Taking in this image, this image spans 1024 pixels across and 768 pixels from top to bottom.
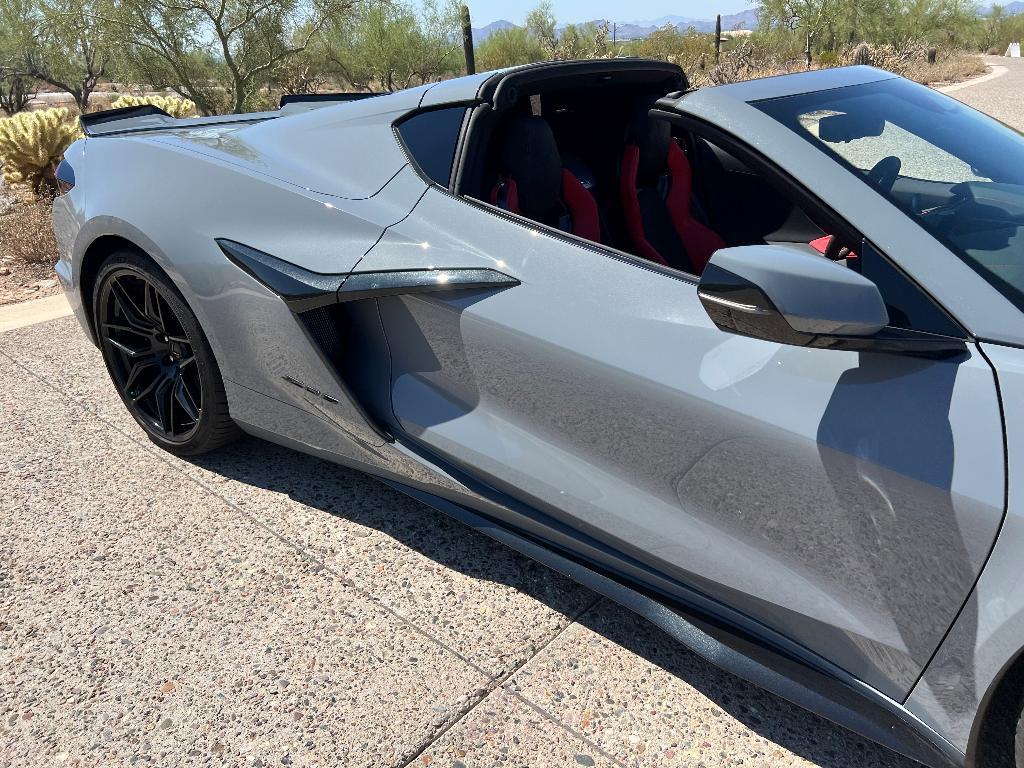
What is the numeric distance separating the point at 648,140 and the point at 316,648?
1.81 metres

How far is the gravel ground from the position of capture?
5.90 feet

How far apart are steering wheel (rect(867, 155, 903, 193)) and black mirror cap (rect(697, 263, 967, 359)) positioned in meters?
0.36

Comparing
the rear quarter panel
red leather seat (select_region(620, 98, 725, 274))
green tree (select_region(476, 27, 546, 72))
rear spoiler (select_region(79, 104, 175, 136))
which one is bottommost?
green tree (select_region(476, 27, 546, 72))

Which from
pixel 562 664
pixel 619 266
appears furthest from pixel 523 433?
pixel 562 664

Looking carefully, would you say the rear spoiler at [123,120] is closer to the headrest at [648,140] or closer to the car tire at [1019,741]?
the headrest at [648,140]

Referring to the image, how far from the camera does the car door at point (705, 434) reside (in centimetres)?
137

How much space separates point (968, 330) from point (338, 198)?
4.98 ft

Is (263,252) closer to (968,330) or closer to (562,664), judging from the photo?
(562,664)

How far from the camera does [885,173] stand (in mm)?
1786

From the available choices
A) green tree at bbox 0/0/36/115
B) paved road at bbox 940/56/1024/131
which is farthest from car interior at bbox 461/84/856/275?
green tree at bbox 0/0/36/115

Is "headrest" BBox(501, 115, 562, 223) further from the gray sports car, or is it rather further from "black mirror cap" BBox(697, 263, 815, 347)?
"black mirror cap" BBox(697, 263, 815, 347)

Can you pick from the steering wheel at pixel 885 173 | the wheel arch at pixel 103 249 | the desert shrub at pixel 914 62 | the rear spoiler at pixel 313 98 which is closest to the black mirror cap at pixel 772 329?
the steering wheel at pixel 885 173

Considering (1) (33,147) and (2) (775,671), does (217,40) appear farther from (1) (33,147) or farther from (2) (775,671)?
(2) (775,671)

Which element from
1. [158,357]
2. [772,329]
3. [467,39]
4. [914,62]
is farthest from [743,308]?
[914,62]
